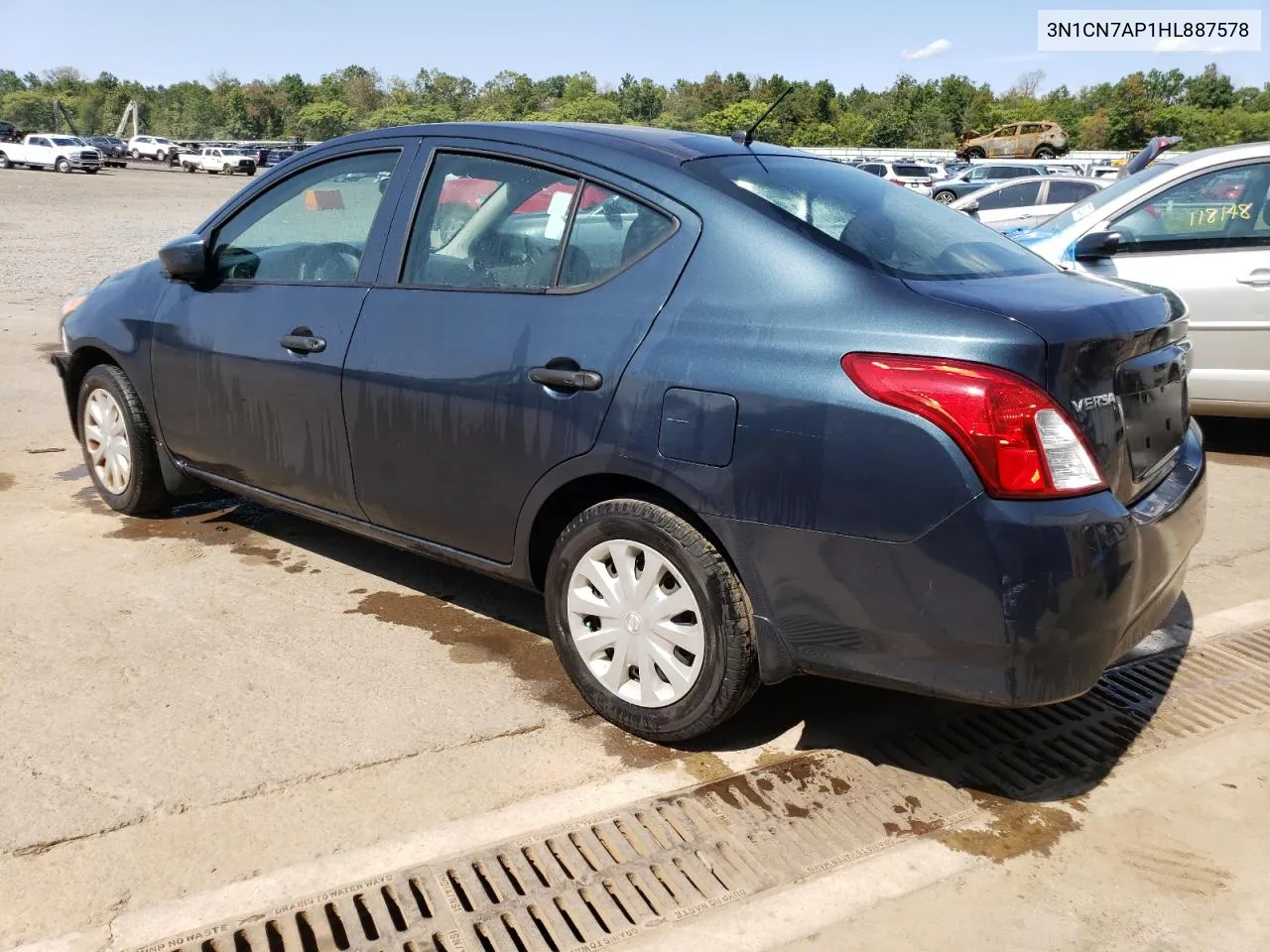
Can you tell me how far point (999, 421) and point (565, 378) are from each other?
3.91 feet

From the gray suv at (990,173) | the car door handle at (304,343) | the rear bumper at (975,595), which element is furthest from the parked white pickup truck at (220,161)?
the rear bumper at (975,595)

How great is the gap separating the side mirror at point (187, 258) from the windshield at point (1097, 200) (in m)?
4.88

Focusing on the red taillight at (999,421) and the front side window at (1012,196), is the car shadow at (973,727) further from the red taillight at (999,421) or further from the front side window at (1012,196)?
the front side window at (1012,196)

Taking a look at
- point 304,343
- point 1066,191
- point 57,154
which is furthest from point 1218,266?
point 57,154

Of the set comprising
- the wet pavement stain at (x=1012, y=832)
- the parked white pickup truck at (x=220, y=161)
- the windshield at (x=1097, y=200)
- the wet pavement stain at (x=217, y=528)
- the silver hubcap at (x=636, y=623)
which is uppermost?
the parked white pickup truck at (x=220, y=161)

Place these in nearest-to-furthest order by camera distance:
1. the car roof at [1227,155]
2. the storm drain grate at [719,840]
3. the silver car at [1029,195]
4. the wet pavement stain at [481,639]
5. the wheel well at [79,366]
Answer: the storm drain grate at [719,840], the wet pavement stain at [481,639], the wheel well at [79,366], the car roof at [1227,155], the silver car at [1029,195]

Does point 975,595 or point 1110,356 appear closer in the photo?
point 975,595

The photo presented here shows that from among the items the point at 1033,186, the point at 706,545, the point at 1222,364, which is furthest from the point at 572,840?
the point at 1033,186

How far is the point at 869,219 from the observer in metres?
3.29

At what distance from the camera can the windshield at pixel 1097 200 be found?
6502 millimetres

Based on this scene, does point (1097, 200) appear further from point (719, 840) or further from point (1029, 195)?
point (1029, 195)

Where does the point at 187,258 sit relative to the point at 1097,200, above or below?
below

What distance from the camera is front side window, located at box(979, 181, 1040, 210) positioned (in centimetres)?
1930

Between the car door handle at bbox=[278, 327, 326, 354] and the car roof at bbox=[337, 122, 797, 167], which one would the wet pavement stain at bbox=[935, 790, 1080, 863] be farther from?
the car door handle at bbox=[278, 327, 326, 354]
